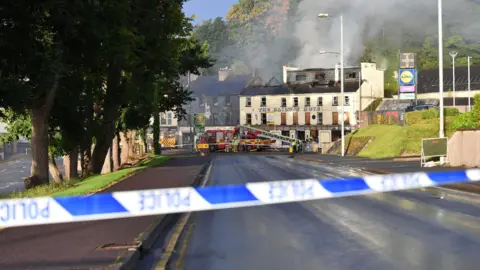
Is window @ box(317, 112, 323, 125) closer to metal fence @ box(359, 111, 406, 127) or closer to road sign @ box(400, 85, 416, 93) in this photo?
metal fence @ box(359, 111, 406, 127)

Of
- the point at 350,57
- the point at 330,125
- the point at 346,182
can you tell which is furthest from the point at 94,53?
the point at 350,57

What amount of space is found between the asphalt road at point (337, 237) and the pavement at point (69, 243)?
1033 mm

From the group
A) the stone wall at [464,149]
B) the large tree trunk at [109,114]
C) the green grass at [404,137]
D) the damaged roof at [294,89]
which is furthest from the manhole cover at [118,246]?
the damaged roof at [294,89]

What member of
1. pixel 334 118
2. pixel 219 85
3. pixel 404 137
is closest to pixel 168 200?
pixel 404 137

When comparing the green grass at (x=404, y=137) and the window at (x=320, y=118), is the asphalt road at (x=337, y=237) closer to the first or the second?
the green grass at (x=404, y=137)

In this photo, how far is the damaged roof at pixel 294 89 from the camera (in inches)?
3900

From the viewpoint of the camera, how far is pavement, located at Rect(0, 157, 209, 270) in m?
8.84

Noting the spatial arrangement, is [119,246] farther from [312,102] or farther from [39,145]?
[312,102]

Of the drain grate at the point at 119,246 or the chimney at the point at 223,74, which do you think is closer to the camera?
the drain grate at the point at 119,246

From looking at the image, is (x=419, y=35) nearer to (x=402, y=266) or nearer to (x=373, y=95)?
(x=373, y=95)

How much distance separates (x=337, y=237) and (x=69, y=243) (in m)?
4.64

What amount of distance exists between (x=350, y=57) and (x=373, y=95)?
48.9 meters

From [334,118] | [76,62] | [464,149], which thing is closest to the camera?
[76,62]

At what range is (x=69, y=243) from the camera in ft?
34.7
